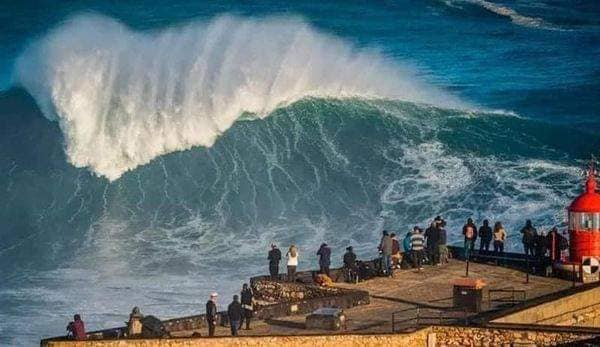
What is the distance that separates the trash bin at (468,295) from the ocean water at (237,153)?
8254 millimetres

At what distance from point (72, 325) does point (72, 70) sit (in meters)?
32.5

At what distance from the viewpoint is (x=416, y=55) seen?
79688 mm

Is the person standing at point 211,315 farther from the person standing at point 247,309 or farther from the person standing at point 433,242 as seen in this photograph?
the person standing at point 433,242

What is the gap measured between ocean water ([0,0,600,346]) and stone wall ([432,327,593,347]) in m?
10.1

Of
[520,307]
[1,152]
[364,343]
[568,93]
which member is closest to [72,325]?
[364,343]

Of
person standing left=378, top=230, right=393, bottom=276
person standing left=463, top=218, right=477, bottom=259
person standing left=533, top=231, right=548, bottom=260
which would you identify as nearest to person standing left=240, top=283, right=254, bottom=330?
person standing left=378, top=230, right=393, bottom=276

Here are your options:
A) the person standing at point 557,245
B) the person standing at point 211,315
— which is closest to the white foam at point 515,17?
the person standing at point 557,245

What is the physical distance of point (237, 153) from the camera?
5456cm

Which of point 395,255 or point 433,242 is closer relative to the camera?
point 395,255

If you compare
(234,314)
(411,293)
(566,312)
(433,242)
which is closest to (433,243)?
(433,242)

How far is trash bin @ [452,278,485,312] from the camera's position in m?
32.0

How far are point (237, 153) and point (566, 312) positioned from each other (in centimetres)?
2351

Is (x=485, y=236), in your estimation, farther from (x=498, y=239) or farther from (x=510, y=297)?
(x=510, y=297)

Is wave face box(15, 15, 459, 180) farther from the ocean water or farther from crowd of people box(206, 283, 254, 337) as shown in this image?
crowd of people box(206, 283, 254, 337)
